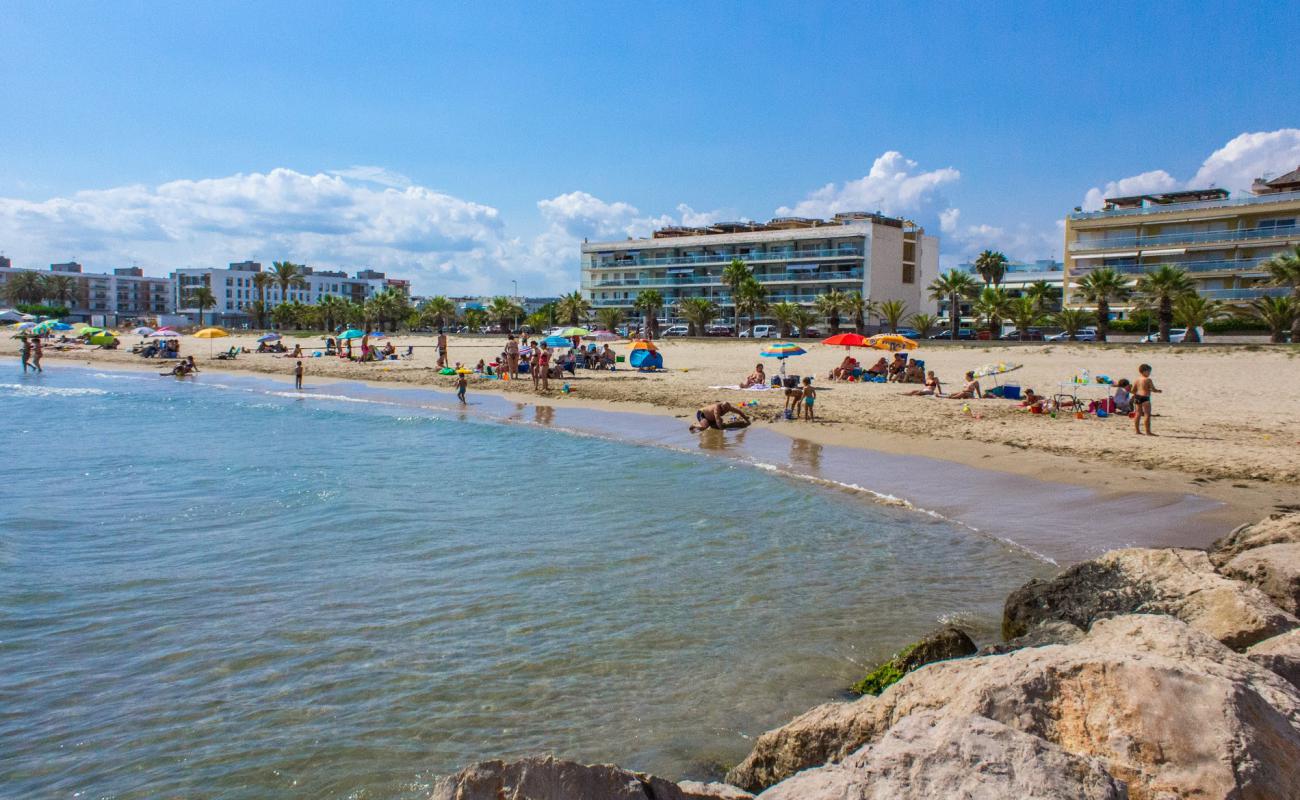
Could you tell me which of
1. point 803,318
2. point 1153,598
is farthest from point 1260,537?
point 803,318

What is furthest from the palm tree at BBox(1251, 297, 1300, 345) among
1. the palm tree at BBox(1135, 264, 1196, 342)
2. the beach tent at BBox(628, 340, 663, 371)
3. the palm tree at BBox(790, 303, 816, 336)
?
the palm tree at BBox(790, 303, 816, 336)

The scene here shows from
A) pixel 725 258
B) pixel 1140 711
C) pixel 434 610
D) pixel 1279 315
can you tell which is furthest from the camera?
pixel 725 258

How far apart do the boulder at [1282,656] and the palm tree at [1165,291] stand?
145ft

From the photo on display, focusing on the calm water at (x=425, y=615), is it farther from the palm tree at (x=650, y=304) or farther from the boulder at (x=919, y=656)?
the palm tree at (x=650, y=304)

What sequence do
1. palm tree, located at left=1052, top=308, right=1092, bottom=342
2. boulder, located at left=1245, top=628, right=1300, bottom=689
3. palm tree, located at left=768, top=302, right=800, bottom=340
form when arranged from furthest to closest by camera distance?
palm tree, located at left=768, top=302, right=800, bottom=340
palm tree, located at left=1052, top=308, right=1092, bottom=342
boulder, located at left=1245, top=628, right=1300, bottom=689

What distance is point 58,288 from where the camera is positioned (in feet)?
439

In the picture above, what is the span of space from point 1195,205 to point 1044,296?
1235 centimetres

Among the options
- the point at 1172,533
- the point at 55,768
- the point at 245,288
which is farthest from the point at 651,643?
the point at 245,288

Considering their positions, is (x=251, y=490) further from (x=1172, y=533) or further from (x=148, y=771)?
(x=1172, y=533)

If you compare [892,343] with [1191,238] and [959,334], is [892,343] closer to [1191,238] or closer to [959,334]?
[959,334]

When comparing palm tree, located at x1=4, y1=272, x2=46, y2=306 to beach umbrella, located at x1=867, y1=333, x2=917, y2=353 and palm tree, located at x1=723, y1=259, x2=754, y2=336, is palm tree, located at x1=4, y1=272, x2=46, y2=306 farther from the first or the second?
beach umbrella, located at x1=867, y1=333, x2=917, y2=353

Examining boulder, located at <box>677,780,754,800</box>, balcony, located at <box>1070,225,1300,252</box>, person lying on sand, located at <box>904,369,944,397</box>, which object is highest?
balcony, located at <box>1070,225,1300,252</box>

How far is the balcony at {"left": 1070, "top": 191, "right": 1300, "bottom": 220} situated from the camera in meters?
54.2

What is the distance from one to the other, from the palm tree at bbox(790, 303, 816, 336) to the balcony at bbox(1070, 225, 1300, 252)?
19.2 meters
